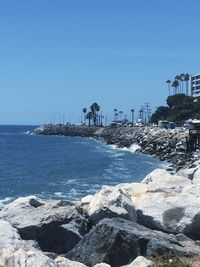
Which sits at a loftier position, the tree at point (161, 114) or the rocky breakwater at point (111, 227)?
the tree at point (161, 114)

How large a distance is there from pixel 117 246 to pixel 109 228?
1.21 ft

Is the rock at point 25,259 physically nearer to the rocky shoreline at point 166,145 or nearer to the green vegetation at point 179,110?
the rocky shoreline at point 166,145

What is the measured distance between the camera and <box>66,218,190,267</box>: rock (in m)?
9.39

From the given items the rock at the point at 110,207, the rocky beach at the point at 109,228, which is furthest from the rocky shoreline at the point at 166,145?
the rock at the point at 110,207

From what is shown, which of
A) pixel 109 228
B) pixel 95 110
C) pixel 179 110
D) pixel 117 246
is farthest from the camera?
pixel 95 110

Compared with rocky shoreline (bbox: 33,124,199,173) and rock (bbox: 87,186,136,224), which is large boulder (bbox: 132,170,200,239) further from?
rocky shoreline (bbox: 33,124,199,173)

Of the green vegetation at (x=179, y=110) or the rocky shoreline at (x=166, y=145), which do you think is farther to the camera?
the green vegetation at (x=179, y=110)

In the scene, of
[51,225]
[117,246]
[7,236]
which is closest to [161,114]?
[51,225]

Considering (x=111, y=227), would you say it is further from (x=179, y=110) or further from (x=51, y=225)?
(x=179, y=110)

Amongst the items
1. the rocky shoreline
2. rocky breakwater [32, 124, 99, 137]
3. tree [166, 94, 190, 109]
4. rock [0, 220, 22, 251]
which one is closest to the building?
tree [166, 94, 190, 109]

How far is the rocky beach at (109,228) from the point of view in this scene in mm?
8633

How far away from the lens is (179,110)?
4855 inches

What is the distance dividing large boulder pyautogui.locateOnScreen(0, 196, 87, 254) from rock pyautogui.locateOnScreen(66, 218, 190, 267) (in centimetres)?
140

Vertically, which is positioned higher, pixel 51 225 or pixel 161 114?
pixel 161 114
